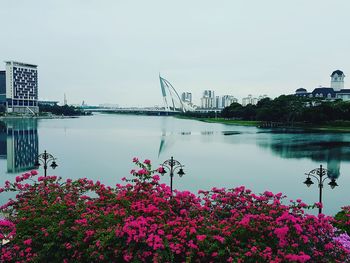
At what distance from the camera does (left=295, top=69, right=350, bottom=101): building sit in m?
115

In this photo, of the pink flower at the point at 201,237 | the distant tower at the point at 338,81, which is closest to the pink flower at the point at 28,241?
the pink flower at the point at 201,237

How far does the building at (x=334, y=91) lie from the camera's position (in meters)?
115

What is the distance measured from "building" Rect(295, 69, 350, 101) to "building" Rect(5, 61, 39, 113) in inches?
4416

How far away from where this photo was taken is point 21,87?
146m

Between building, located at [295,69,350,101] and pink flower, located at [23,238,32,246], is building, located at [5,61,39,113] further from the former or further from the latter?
pink flower, located at [23,238,32,246]

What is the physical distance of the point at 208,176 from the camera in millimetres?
19234

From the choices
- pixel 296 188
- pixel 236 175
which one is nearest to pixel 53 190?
pixel 296 188

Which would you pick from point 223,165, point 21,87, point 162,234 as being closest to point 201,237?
point 162,234

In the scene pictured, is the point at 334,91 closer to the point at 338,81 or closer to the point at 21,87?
Result: the point at 338,81

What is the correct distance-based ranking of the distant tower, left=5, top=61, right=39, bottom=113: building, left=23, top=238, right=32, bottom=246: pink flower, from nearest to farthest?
1. left=23, top=238, right=32, bottom=246: pink flower
2. the distant tower
3. left=5, top=61, right=39, bottom=113: building

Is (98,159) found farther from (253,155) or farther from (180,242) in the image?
(180,242)

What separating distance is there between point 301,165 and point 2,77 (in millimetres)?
149922

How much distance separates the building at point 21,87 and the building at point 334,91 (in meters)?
112

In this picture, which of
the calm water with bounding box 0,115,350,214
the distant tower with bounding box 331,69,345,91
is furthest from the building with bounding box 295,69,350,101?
the calm water with bounding box 0,115,350,214
